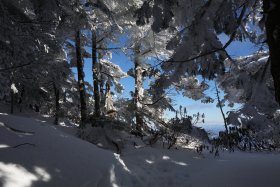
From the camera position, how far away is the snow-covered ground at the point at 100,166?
429 cm

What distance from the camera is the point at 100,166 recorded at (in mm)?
5512

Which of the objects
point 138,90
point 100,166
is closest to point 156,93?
point 100,166

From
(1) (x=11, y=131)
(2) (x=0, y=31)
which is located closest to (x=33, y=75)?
(2) (x=0, y=31)

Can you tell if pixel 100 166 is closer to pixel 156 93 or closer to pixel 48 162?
pixel 48 162

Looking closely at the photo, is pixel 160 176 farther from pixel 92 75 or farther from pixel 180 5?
pixel 92 75

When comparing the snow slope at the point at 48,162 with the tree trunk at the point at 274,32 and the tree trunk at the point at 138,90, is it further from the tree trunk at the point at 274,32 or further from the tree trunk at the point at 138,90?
the tree trunk at the point at 138,90

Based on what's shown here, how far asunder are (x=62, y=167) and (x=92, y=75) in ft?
32.7

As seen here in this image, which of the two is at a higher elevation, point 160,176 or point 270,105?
point 270,105

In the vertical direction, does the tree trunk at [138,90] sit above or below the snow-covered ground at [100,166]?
above

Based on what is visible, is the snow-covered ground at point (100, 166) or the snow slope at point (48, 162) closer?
the snow slope at point (48, 162)

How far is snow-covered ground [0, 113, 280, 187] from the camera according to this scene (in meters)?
4.29

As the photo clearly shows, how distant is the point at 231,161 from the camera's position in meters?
7.91

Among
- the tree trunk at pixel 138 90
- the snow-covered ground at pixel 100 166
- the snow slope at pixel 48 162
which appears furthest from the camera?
the tree trunk at pixel 138 90

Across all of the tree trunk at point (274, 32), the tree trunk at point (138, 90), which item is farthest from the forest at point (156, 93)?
the tree trunk at point (138, 90)
